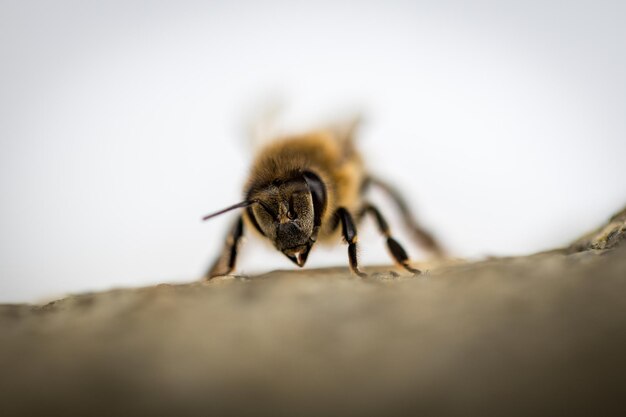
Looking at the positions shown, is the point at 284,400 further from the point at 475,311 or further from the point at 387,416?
the point at 475,311

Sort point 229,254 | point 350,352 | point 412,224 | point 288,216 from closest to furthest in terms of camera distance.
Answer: point 350,352 < point 288,216 < point 229,254 < point 412,224

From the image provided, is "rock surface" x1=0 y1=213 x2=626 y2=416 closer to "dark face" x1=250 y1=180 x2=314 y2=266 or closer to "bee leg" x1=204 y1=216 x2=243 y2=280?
"dark face" x1=250 y1=180 x2=314 y2=266

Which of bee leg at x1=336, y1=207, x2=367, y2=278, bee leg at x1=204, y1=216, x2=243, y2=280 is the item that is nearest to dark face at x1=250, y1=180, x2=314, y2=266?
bee leg at x1=336, y1=207, x2=367, y2=278

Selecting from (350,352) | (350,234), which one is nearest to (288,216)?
(350,234)

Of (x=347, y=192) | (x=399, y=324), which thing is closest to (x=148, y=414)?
(x=399, y=324)

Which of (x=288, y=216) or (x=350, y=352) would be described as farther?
(x=288, y=216)

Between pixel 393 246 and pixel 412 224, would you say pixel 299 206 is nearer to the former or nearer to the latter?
pixel 393 246
